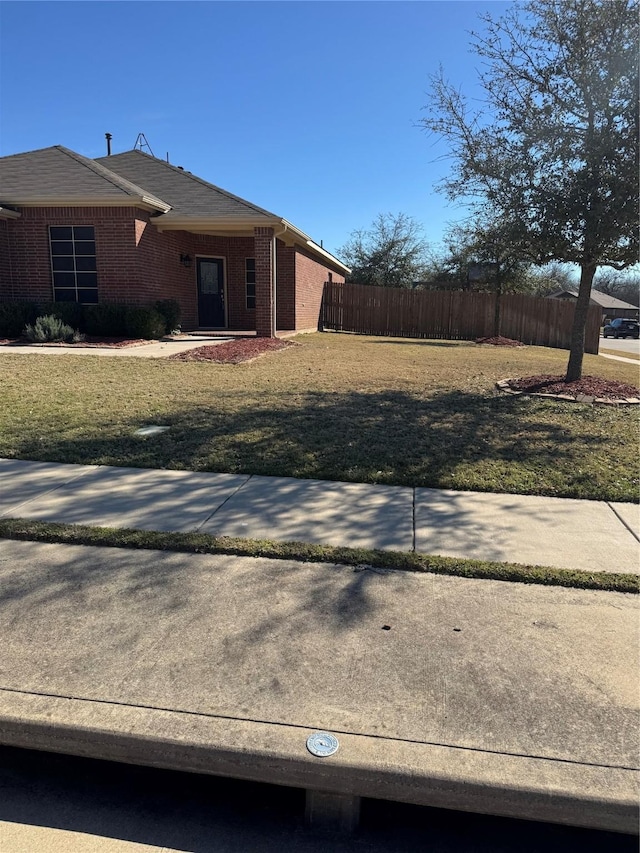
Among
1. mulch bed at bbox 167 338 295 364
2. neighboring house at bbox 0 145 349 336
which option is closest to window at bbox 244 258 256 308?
neighboring house at bbox 0 145 349 336

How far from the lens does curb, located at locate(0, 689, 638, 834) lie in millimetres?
2016

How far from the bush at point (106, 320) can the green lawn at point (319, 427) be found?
3.75m

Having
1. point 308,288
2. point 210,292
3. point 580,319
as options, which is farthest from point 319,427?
point 308,288

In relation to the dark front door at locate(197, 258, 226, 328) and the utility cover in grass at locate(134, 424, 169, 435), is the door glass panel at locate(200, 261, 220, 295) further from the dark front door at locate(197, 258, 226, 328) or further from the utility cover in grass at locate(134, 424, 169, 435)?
the utility cover in grass at locate(134, 424, 169, 435)

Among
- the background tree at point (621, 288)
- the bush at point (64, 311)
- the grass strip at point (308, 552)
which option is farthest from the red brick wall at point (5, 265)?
the background tree at point (621, 288)

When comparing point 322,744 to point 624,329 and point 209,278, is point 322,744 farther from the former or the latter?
point 624,329

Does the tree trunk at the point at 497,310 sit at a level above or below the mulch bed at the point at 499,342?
above

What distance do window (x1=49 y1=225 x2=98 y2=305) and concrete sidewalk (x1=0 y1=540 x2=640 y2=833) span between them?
13498mm

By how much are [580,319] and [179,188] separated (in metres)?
12.9

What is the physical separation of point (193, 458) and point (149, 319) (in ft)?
32.5

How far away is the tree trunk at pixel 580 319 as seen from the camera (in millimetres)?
8992

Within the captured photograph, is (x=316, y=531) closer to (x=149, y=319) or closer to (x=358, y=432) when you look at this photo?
(x=358, y=432)

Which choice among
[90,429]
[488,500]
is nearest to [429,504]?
[488,500]

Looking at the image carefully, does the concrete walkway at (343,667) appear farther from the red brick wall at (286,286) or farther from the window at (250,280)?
the window at (250,280)
